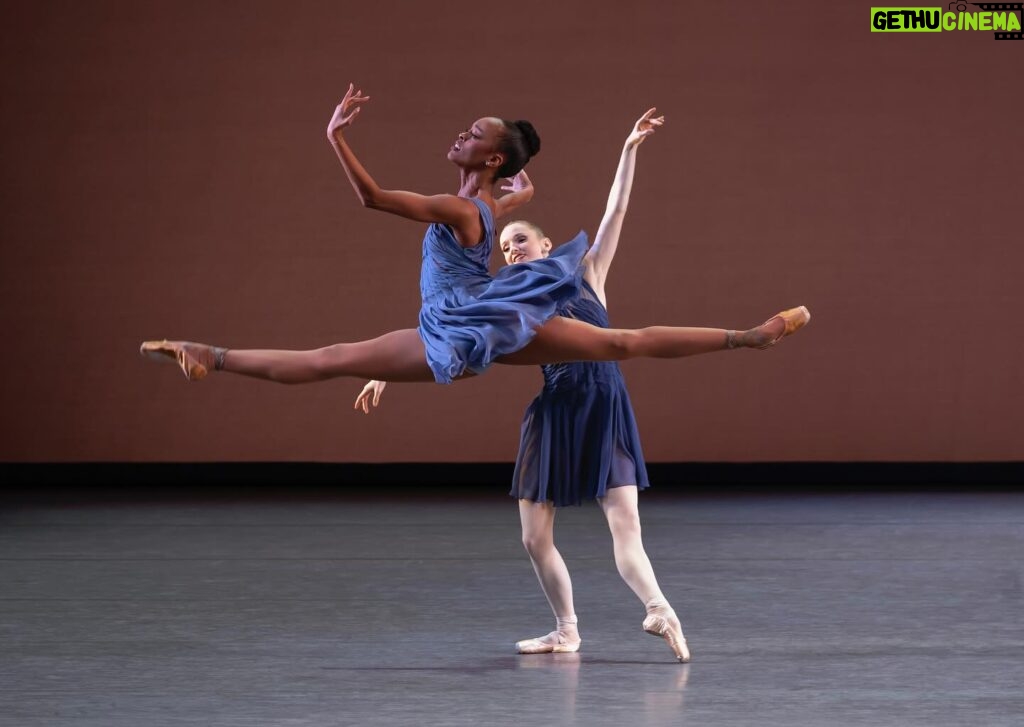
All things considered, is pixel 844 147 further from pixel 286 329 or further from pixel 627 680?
pixel 627 680

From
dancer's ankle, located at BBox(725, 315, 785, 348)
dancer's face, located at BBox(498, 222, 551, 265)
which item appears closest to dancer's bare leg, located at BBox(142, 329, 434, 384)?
dancer's face, located at BBox(498, 222, 551, 265)

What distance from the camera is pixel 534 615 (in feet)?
14.3

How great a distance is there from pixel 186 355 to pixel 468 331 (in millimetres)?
680

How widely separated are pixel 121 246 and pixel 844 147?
404 centimetres

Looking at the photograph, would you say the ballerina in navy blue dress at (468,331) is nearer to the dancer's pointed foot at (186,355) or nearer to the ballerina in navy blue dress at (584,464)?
the dancer's pointed foot at (186,355)

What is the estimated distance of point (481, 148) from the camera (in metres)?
3.62

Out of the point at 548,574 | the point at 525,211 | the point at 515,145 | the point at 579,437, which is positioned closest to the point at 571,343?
the point at 579,437

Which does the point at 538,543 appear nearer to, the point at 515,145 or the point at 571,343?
the point at 571,343

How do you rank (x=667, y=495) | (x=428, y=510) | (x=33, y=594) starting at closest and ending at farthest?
(x=33, y=594), (x=428, y=510), (x=667, y=495)

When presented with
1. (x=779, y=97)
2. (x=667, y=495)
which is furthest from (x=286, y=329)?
(x=779, y=97)

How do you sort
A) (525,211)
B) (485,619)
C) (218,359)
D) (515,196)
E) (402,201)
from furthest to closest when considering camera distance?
(525,211)
(485,619)
(515,196)
(218,359)
(402,201)

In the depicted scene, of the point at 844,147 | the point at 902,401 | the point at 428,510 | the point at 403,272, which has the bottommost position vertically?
the point at 428,510

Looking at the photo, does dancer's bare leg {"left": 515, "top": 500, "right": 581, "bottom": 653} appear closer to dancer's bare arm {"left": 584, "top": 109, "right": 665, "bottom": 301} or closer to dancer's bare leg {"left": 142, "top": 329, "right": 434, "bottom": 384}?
dancer's bare leg {"left": 142, "top": 329, "right": 434, "bottom": 384}

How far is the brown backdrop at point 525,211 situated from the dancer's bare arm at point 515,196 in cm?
380
